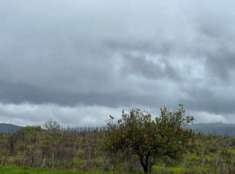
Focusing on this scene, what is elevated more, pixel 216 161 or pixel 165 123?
pixel 165 123

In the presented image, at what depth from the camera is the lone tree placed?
31969mm

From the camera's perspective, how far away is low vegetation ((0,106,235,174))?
32344mm

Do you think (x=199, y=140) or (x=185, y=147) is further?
(x=199, y=140)

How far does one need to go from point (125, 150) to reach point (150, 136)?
229 centimetres

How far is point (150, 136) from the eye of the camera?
3189cm

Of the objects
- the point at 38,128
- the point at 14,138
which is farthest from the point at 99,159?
the point at 38,128

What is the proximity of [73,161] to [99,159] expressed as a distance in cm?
308

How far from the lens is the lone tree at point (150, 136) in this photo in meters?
32.0

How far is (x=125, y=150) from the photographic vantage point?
33000mm

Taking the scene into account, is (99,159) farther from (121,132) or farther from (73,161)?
(121,132)

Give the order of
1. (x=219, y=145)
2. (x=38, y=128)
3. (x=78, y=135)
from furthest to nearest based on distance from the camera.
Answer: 1. (x=38, y=128)
2. (x=78, y=135)
3. (x=219, y=145)

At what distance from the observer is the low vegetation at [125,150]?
32344 mm

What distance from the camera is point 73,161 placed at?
55.0 m

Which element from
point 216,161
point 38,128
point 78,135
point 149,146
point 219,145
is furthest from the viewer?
point 38,128
